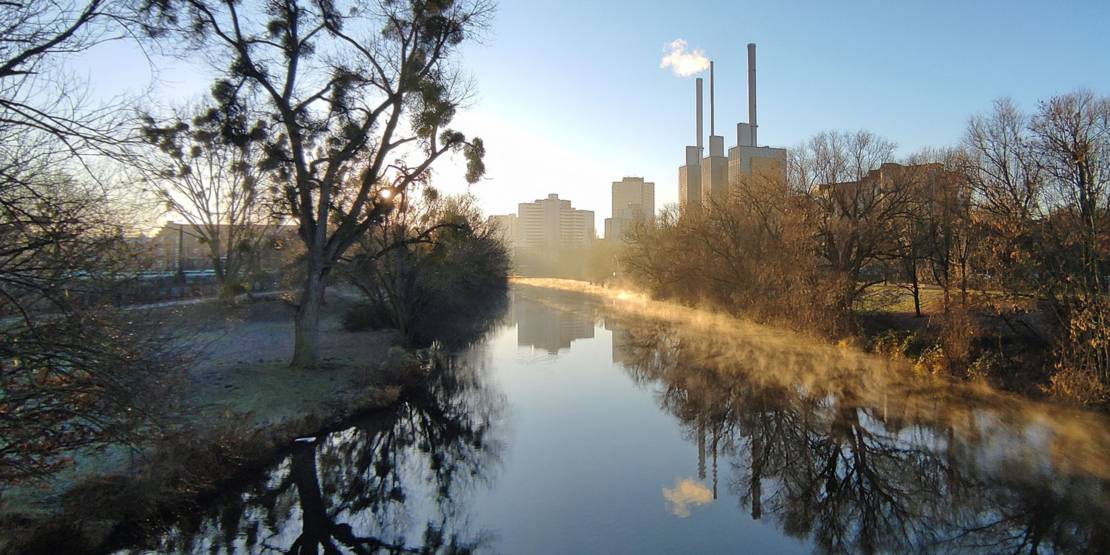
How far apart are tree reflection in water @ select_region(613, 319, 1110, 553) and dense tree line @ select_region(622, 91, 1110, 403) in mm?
2016

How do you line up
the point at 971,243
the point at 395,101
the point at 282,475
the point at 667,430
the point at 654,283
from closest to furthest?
the point at 282,475 → the point at 667,430 → the point at 395,101 → the point at 971,243 → the point at 654,283

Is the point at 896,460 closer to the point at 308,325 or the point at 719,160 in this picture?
the point at 308,325

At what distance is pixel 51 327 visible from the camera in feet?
14.1

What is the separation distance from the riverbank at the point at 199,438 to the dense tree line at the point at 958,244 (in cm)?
1414

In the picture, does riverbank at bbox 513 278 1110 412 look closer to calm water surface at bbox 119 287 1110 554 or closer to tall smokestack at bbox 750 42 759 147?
calm water surface at bbox 119 287 1110 554

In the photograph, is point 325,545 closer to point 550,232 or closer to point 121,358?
point 121,358

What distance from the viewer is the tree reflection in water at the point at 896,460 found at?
23.9 feet

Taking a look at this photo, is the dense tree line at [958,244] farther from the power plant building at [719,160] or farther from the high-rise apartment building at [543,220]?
the high-rise apartment building at [543,220]

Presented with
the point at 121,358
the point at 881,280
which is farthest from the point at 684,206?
the point at 121,358

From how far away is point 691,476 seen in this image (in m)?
9.30

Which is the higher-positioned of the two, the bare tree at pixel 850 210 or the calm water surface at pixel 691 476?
the bare tree at pixel 850 210

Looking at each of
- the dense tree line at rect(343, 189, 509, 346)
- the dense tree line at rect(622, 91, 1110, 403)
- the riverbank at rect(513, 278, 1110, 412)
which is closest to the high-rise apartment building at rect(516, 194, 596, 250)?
the dense tree line at rect(343, 189, 509, 346)

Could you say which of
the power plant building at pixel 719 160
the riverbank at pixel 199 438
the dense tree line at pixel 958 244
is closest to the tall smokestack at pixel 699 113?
the power plant building at pixel 719 160

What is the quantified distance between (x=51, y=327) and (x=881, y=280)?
23.4 meters
